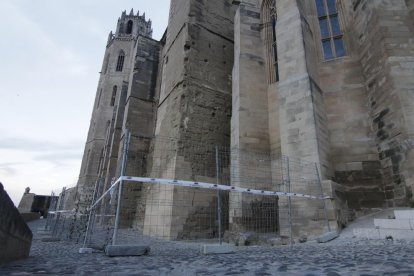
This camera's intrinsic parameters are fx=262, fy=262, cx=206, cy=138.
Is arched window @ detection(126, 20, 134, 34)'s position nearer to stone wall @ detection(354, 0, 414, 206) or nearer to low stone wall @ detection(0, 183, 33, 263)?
stone wall @ detection(354, 0, 414, 206)

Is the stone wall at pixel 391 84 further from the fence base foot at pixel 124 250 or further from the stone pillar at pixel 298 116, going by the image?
the fence base foot at pixel 124 250

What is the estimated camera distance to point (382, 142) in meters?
7.40

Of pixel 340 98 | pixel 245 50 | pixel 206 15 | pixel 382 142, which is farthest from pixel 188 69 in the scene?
pixel 382 142

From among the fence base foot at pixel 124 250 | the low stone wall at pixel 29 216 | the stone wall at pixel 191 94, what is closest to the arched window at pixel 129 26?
the low stone wall at pixel 29 216

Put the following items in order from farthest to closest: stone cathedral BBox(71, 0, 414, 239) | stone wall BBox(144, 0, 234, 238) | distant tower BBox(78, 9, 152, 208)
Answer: distant tower BBox(78, 9, 152, 208) → stone wall BBox(144, 0, 234, 238) → stone cathedral BBox(71, 0, 414, 239)

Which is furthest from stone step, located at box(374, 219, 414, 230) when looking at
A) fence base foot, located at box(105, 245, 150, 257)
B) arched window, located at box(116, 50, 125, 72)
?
arched window, located at box(116, 50, 125, 72)

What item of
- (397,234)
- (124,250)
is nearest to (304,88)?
(397,234)

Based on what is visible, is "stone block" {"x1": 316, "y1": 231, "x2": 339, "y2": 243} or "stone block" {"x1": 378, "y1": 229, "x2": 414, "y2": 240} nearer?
"stone block" {"x1": 378, "y1": 229, "x2": 414, "y2": 240}

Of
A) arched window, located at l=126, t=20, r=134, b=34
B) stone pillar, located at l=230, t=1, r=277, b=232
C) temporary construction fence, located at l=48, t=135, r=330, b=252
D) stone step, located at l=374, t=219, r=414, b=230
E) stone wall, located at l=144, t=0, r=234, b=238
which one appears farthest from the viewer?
arched window, located at l=126, t=20, r=134, b=34

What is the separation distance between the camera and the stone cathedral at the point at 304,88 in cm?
719

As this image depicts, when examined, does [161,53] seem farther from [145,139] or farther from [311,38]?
[311,38]

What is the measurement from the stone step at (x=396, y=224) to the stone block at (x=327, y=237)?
0.84 m

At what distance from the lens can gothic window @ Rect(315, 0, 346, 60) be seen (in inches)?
360

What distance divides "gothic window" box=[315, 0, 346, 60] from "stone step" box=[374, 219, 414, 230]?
592cm
